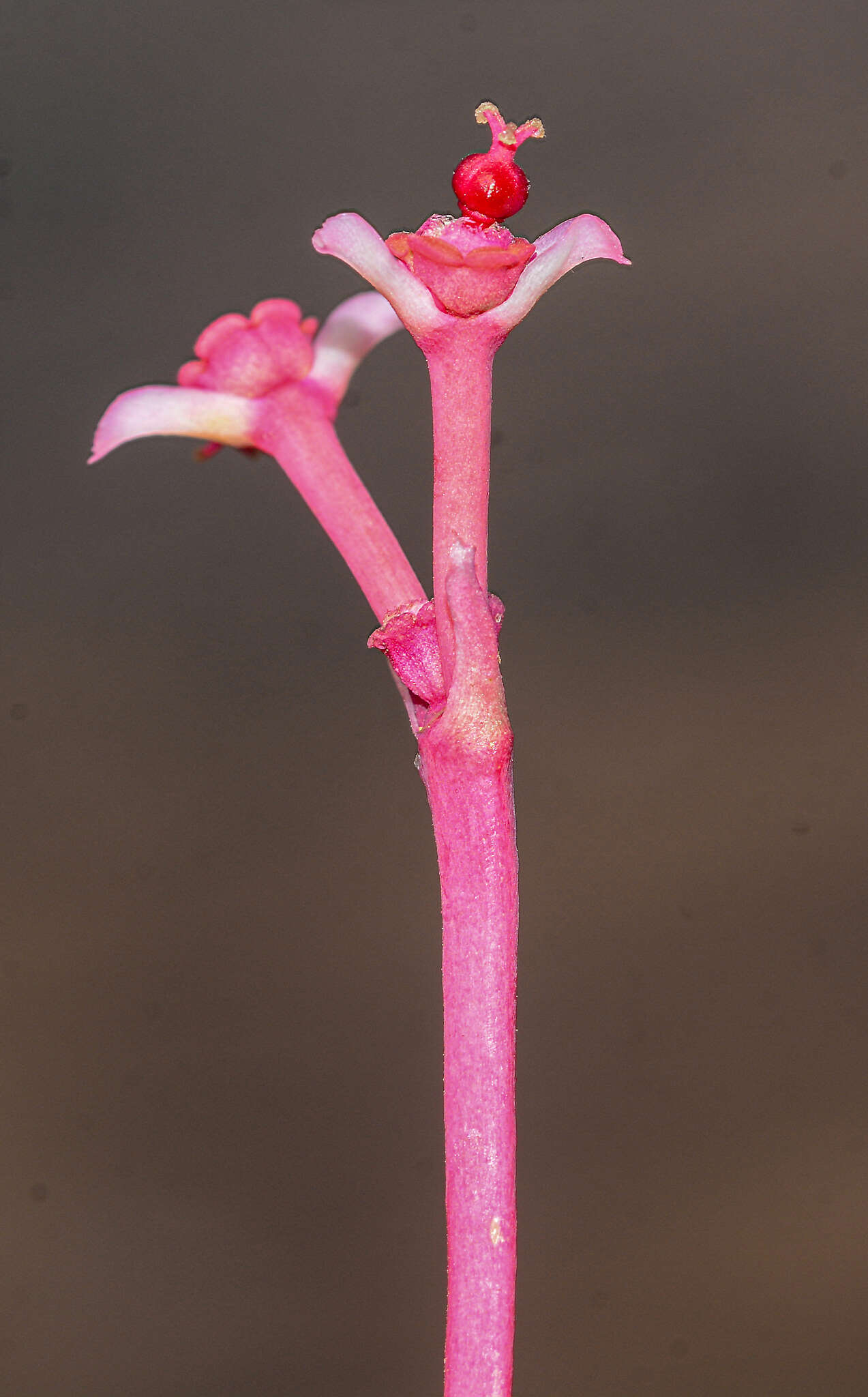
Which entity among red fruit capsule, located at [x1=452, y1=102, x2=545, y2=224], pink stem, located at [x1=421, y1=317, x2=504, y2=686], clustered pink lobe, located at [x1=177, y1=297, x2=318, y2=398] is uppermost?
clustered pink lobe, located at [x1=177, y1=297, x2=318, y2=398]

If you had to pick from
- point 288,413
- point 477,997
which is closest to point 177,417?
point 288,413

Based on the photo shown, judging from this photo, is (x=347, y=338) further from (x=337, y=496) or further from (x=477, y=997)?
(x=477, y=997)

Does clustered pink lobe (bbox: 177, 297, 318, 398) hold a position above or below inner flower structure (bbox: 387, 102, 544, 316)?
above

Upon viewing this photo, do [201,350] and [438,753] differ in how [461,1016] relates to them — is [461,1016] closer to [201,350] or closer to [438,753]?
[438,753]

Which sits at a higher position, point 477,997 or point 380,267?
point 380,267

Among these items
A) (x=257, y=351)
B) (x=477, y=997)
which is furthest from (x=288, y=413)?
(x=477, y=997)
